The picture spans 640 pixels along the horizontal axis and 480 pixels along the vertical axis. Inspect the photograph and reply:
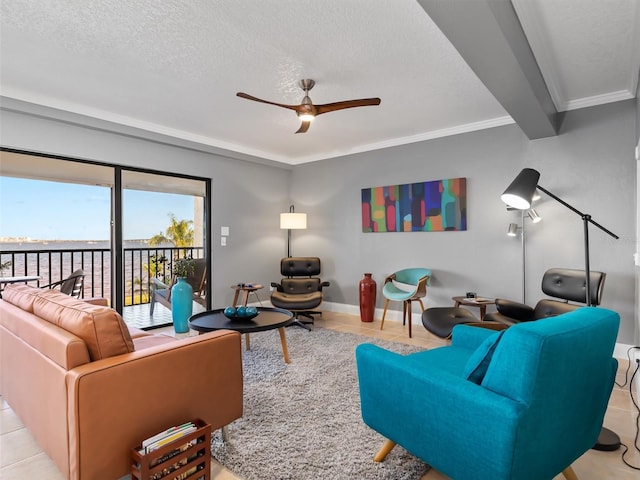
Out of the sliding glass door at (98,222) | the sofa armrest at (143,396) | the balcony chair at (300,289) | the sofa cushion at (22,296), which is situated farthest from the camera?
the balcony chair at (300,289)

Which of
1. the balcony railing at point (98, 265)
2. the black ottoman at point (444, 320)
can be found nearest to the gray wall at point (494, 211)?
the black ottoman at point (444, 320)

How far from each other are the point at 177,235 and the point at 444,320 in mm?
3714

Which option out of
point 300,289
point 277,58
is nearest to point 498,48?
point 277,58

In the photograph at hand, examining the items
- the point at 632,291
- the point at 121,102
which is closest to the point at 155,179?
the point at 121,102

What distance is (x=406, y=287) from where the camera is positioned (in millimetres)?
4816

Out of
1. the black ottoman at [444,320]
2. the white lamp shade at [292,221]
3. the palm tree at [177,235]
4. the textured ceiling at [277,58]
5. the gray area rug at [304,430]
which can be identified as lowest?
the gray area rug at [304,430]

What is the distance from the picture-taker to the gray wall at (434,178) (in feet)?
11.3

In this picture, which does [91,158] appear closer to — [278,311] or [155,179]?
[155,179]

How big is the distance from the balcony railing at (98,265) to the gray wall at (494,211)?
2221 mm

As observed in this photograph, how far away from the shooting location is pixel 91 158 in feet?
12.9

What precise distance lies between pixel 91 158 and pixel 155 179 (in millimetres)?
875

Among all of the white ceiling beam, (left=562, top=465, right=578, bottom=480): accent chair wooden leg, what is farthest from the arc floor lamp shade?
(left=562, top=465, right=578, bottom=480): accent chair wooden leg

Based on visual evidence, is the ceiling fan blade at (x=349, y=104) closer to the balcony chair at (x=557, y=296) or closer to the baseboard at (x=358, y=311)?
the balcony chair at (x=557, y=296)

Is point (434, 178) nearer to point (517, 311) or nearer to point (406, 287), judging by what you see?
point (406, 287)
